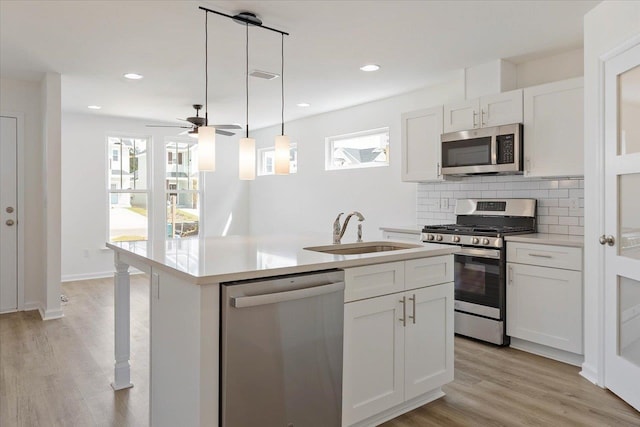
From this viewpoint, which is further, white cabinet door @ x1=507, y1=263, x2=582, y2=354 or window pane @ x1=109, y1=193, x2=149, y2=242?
window pane @ x1=109, y1=193, x2=149, y2=242

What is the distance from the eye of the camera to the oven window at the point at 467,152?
3799 mm

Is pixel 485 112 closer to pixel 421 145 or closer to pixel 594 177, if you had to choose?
pixel 421 145

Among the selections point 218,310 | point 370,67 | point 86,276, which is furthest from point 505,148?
point 86,276

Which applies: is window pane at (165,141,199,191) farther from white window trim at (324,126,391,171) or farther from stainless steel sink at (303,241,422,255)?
stainless steel sink at (303,241,422,255)

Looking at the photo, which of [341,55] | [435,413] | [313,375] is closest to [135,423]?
[313,375]

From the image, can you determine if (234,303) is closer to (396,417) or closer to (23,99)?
(396,417)

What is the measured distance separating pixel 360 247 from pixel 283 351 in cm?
111

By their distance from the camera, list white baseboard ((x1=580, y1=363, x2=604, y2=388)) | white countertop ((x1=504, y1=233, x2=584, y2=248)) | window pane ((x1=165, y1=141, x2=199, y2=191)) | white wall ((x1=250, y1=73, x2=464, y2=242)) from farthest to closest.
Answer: window pane ((x1=165, y1=141, x2=199, y2=191)) < white wall ((x1=250, y1=73, x2=464, y2=242)) < white countertop ((x1=504, y1=233, x2=584, y2=248)) < white baseboard ((x1=580, y1=363, x2=604, y2=388))

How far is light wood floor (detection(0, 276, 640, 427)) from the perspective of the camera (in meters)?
2.38

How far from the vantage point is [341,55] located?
3.83m

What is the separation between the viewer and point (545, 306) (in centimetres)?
331

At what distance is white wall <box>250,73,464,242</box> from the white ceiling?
A: 0.29m

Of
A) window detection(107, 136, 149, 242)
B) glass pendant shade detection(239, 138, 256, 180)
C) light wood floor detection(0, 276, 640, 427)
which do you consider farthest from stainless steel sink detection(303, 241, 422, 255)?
window detection(107, 136, 149, 242)

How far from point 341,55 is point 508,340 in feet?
9.07
